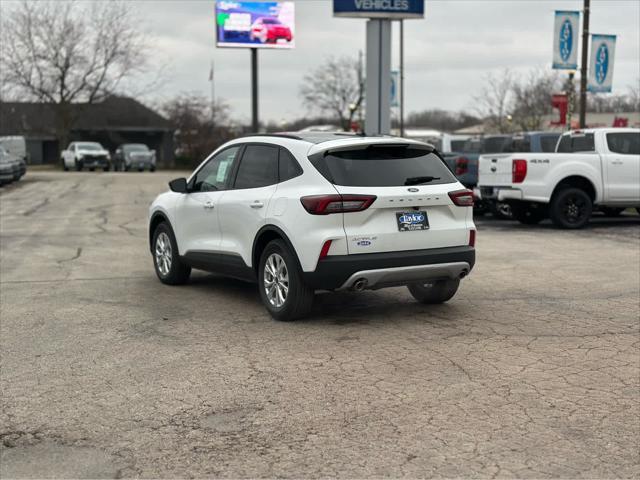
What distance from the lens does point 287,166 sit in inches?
297

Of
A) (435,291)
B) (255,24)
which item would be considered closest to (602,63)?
(435,291)

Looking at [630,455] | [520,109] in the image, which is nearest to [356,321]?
[630,455]

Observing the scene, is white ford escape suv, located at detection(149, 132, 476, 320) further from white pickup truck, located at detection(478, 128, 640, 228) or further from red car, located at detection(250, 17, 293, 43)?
red car, located at detection(250, 17, 293, 43)

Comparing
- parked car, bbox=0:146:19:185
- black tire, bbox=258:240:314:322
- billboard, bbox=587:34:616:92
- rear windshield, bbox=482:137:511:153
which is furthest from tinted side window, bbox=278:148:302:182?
parked car, bbox=0:146:19:185

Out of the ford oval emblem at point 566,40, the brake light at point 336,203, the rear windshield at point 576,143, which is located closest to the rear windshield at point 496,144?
the rear windshield at point 576,143

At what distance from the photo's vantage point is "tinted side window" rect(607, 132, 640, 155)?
16.1 m

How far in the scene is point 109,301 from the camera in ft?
28.1

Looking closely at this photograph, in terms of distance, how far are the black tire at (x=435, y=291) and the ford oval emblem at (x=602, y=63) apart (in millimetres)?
18980

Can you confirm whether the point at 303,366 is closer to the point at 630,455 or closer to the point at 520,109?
the point at 630,455

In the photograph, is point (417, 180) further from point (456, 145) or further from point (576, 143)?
point (456, 145)

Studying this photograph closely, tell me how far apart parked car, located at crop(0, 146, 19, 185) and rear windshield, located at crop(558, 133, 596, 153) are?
23574mm

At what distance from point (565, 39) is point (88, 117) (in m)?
51.5

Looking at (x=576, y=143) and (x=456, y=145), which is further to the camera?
(x=456, y=145)

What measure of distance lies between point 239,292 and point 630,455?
558cm
